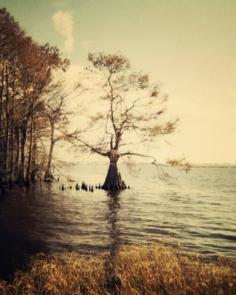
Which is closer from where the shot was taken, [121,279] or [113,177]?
[121,279]

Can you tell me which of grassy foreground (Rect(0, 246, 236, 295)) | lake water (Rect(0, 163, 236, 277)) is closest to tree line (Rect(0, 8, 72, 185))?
lake water (Rect(0, 163, 236, 277))

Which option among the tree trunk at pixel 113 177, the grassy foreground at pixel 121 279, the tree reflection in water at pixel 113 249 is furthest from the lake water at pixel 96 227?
the tree trunk at pixel 113 177

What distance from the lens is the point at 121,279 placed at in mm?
9242

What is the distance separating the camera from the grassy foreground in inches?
346

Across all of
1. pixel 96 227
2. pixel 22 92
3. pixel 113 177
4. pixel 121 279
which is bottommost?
pixel 121 279

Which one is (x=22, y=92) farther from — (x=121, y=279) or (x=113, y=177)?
(x=121, y=279)

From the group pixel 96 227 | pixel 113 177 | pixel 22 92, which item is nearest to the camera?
pixel 96 227

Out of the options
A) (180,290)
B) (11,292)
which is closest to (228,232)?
(180,290)

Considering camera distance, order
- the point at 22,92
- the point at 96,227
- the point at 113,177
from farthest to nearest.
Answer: the point at 113,177, the point at 22,92, the point at 96,227

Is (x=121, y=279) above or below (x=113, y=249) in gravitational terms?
Answer: above

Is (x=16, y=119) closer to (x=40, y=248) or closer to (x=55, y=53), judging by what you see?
(x=55, y=53)

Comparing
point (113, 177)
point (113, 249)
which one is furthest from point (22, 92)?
point (113, 249)

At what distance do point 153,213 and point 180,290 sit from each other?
1968 cm

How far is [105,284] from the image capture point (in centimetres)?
942
